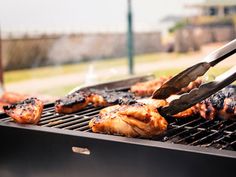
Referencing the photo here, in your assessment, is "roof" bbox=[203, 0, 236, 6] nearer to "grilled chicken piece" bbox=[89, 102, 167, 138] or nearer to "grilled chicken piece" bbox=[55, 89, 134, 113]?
"grilled chicken piece" bbox=[55, 89, 134, 113]

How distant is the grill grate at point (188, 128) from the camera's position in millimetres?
1910

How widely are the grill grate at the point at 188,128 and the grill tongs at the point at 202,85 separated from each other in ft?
0.46

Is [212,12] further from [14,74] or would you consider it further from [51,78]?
[14,74]

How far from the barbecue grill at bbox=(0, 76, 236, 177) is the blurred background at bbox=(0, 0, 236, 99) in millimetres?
687

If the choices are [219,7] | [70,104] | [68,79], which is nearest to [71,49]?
[68,79]

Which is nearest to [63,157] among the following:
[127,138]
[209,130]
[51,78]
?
[127,138]

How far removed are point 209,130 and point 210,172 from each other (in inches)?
20.3

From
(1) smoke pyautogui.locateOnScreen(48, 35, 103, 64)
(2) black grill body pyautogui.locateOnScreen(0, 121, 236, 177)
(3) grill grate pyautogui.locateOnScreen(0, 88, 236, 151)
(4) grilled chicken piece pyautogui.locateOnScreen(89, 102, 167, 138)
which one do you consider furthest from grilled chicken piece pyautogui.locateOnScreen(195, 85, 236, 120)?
(1) smoke pyautogui.locateOnScreen(48, 35, 103, 64)

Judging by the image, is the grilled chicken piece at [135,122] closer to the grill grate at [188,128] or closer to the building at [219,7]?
the grill grate at [188,128]

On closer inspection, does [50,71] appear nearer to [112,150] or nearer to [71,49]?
[71,49]

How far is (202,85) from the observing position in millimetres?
1864

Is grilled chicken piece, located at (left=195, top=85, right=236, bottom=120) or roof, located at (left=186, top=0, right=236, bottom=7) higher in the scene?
roof, located at (left=186, top=0, right=236, bottom=7)

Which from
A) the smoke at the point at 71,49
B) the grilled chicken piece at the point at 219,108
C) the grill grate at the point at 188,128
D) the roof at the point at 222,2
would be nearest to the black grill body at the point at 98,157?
the grill grate at the point at 188,128

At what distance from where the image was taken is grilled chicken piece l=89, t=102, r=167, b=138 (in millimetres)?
1845
